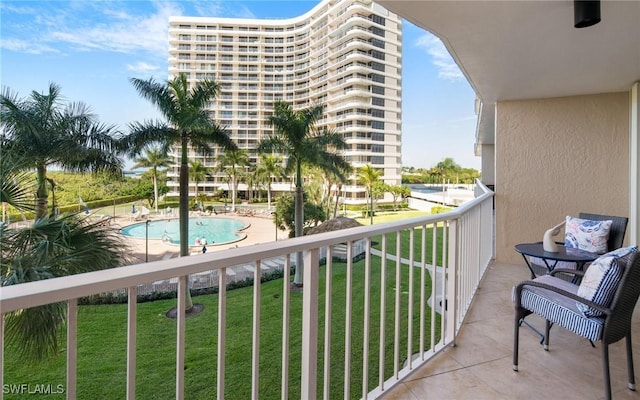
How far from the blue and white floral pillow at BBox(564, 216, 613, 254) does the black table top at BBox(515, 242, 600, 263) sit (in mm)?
102

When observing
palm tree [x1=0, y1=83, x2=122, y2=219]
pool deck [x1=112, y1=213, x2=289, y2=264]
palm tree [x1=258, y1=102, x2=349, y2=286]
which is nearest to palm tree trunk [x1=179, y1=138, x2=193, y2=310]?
palm tree [x1=0, y1=83, x2=122, y2=219]

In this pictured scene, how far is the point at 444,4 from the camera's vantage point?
7.38ft

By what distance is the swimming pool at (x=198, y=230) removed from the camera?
23383 millimetres

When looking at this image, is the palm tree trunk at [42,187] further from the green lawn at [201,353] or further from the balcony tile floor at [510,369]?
the balcony tile floor at [510,369]

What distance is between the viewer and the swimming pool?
23383 mm

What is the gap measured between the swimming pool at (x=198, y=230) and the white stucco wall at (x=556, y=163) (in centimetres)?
1977

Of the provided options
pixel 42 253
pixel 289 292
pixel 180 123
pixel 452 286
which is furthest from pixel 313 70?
pixel 289 292

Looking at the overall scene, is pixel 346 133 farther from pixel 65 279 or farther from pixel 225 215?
pixel 65 279

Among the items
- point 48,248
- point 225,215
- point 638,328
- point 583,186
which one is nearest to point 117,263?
point 48,248

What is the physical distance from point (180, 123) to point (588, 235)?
1100cm

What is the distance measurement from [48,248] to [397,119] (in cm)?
4774

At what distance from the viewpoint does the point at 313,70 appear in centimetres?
5088

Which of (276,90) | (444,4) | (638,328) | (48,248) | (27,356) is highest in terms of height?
(276,90)

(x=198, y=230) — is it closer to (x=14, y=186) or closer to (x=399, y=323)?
(x=14, y=186)
